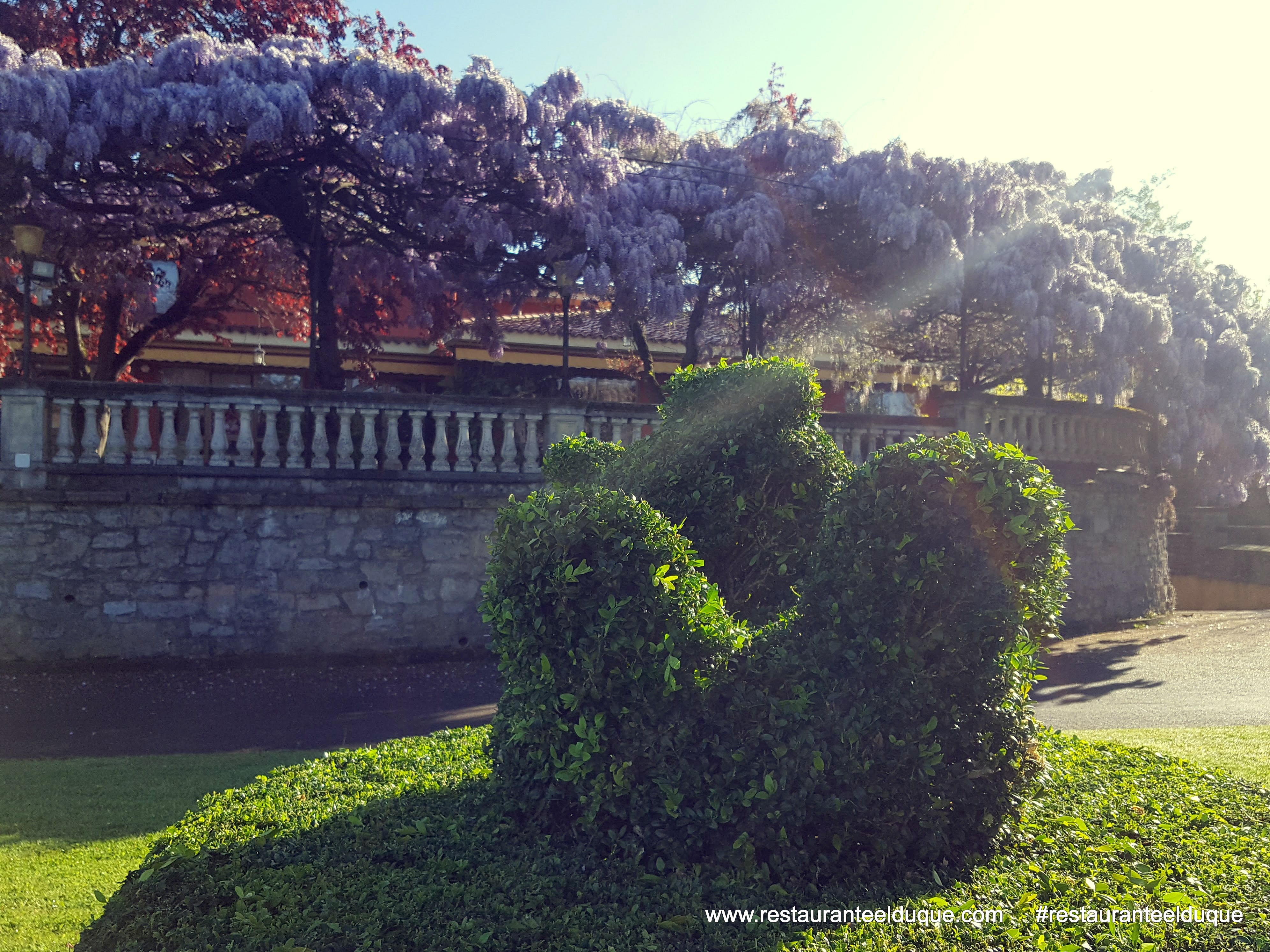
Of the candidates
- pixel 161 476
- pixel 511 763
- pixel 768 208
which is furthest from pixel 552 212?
pixel 511 763

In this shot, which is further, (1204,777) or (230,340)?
(230,340)

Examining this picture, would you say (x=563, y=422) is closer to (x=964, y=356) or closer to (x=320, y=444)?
(x=320, y=444)

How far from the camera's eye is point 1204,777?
4.96 metres

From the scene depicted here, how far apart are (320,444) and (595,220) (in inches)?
185

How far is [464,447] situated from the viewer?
10.8 m

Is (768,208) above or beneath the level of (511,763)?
above

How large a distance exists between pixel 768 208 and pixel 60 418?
964 cm

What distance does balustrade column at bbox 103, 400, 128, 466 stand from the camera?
9898 mm

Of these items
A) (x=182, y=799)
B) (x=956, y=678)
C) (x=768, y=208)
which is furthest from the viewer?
(x=768, y=208)

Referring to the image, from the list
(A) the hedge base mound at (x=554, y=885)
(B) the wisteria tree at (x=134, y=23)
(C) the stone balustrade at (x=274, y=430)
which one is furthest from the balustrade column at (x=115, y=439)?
(A) the hedge base mound at (x=554, y=885)

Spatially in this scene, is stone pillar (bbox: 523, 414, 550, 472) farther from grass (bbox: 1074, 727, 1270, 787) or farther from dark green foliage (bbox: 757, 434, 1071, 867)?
dark green foliage (bbox: 757, 434, 1071, 867)

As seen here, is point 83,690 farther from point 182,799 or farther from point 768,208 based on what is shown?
point 768,208

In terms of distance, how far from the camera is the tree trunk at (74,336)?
13.9 m

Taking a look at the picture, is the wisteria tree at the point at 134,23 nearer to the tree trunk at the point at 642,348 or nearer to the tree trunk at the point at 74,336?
the tree trunk at the point at 74,336
